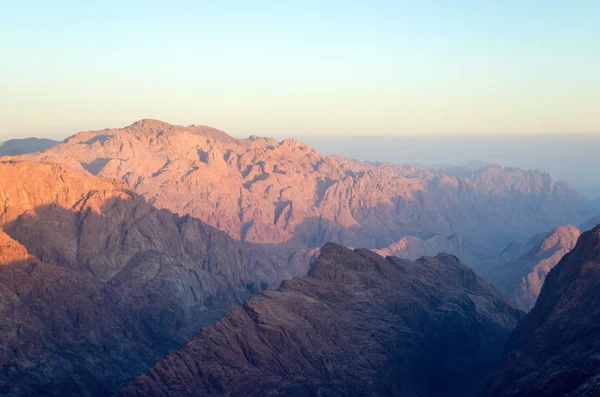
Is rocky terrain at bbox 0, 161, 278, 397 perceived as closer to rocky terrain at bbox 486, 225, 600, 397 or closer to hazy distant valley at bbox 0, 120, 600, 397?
hazy distant valley at bbox 0, 120, 600, 397

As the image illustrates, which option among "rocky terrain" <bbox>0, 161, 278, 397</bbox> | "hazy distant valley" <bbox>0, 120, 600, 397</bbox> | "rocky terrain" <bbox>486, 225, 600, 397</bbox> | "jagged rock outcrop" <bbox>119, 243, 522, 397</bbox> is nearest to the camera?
"rocky terrain" <bbox>486, 225, 600, 397</bbox>

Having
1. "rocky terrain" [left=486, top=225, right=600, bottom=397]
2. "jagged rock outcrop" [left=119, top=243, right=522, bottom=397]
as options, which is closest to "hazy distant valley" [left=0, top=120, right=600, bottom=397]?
"jagged rock outcrop" [left=119, top=243, right=522, bottom=397]

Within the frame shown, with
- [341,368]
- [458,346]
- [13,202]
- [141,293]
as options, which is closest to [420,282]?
[458,346]

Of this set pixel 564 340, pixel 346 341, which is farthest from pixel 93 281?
pixel 564 340

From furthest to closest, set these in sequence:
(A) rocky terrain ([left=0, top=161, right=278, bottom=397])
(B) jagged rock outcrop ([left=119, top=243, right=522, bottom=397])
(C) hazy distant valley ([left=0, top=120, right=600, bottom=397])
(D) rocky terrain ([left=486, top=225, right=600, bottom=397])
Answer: (A) rocky terrain ([left=0, top=161, right=278, bottom=397]), (C) hazy distant valley ([left=0, top=120, right=600, bottom=397]), (B) jagged rock outcrop ([left=119, top=243, right=522, bottom=397]), (D) rocky terrain ([left=486, top=225, right=600, bottom=397])

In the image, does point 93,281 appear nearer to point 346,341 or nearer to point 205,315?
point 205,315

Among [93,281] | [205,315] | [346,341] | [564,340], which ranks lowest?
[205,315]

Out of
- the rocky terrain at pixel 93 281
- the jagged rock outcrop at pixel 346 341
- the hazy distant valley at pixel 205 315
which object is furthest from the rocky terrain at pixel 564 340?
the rocky terrain at pixel 93 281
